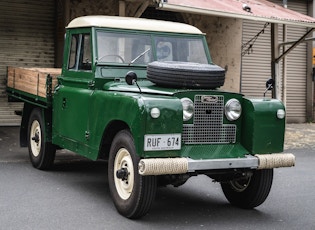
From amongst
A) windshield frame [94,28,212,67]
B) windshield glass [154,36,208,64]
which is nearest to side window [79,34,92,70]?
windshield frame [94,28,212,67]

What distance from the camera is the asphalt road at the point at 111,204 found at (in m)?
6.14

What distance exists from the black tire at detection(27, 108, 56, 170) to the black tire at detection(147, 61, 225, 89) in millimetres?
2750

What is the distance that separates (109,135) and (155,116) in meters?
1.14

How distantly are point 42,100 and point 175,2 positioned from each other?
3915 millimetres

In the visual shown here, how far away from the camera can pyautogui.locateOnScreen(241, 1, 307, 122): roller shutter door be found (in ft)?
57.8

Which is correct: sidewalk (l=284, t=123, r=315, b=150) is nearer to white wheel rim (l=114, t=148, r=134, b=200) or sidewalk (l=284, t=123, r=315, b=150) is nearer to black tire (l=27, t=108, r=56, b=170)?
black tire (l=27, t=108, r=56, b=170)

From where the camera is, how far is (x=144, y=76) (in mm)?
7551

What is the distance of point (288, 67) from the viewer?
1853 centimetres

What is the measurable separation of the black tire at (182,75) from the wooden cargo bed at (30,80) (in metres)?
2.46

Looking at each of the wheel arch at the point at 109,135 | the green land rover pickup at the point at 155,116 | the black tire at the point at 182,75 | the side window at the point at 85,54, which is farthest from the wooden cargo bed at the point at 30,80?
the black tire at the point at 182,75

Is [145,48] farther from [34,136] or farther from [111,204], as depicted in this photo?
[34,136]

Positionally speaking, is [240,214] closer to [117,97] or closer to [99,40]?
[117,97]

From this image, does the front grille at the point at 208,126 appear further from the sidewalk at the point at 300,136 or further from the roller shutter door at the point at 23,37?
the roller shutter door at the point at 23,37

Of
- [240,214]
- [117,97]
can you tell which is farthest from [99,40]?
[240,214]
